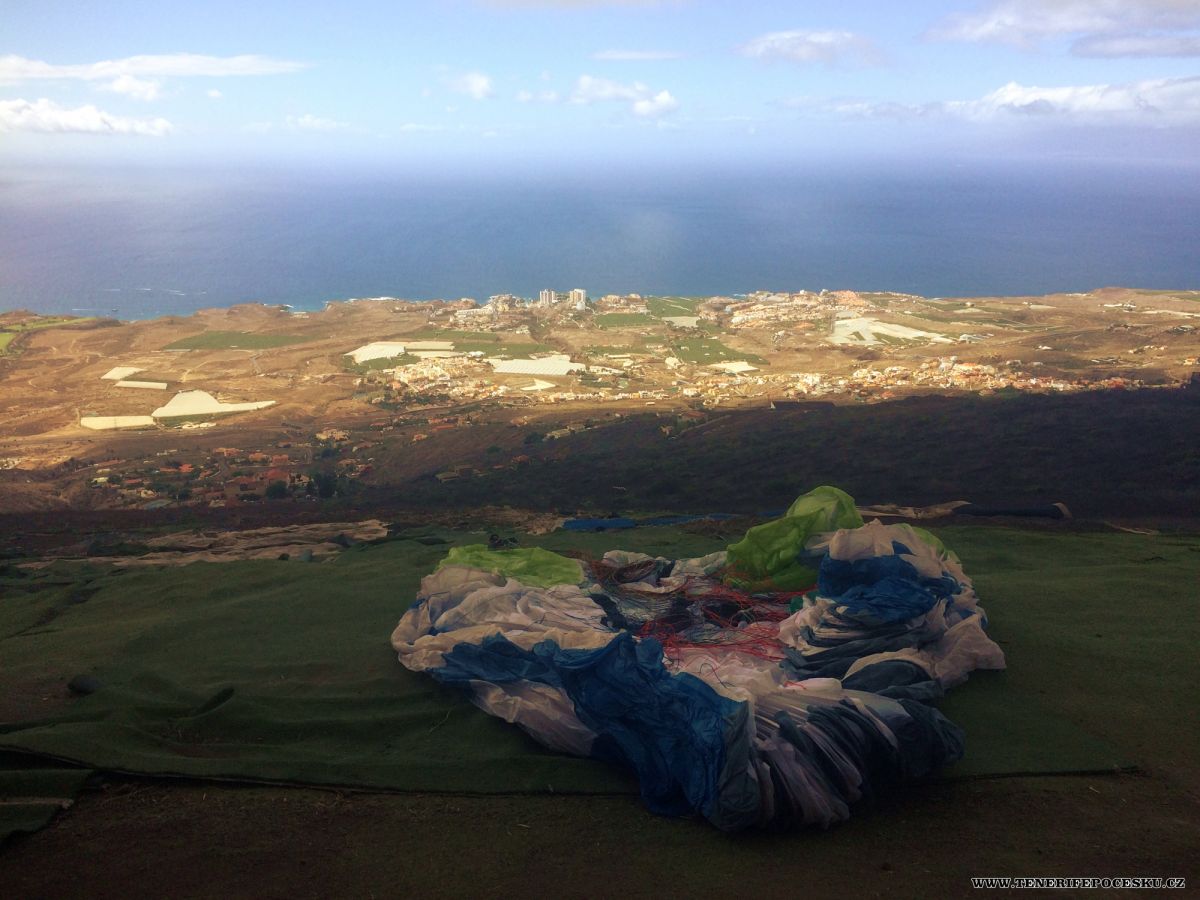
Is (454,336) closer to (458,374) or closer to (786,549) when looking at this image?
(458,374)

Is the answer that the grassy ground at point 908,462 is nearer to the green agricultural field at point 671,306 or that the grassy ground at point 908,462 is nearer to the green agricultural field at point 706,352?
the green agricultural field at point 706,352

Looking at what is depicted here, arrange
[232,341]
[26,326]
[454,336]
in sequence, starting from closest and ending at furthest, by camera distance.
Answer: [232,341] → [26,326] → [454,336]

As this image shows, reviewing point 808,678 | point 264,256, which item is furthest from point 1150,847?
point 264,256

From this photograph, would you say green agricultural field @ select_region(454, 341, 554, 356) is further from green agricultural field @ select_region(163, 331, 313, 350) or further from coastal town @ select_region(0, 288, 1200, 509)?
green agricultural field @ select_region(163, 331, 313, 350)

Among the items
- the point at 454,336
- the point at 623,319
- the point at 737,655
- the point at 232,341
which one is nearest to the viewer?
the point at 737,655

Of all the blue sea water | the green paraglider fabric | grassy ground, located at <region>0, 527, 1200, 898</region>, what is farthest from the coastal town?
the blue sea water

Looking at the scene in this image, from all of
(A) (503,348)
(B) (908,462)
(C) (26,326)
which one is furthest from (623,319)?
(B) (908,462)
